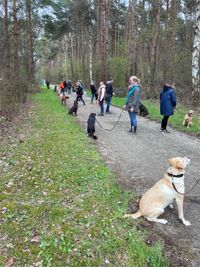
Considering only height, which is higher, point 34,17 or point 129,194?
point 34,17

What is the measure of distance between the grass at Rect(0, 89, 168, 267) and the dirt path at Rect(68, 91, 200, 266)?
0.42 meters

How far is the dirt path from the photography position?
15.9 ft

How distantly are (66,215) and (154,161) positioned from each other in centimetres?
381

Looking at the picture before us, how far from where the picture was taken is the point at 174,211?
5.54 meters

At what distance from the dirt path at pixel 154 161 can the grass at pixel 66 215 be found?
1.37 feet

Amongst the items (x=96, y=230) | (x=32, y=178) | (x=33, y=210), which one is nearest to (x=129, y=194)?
(x=96, y=230)

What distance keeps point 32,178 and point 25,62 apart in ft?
108

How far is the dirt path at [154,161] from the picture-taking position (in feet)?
15.9

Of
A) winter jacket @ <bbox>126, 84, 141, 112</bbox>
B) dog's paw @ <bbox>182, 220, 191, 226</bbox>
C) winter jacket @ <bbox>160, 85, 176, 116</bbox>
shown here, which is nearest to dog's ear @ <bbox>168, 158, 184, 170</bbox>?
dog's paw @ <bbox>182, 220, 191, 226</bbox>

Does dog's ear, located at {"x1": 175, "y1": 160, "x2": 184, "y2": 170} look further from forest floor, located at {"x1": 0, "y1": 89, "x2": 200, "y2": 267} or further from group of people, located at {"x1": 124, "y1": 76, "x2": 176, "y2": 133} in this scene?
group of people, located at {"x1": 124, "y1": 76, "x2": 176, "y2": 133}

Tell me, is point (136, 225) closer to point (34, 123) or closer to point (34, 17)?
point (34, 123)

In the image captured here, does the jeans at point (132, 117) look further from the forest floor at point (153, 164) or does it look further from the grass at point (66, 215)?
the grass at point (66, 215)

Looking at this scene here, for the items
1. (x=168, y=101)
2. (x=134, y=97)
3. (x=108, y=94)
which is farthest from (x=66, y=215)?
(x=108, y=94)

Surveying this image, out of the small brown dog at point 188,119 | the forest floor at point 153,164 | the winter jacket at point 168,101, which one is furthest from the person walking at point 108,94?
the winter jacket at point 168,101
